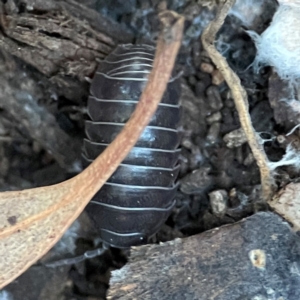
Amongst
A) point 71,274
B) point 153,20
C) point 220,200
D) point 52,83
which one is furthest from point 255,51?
point 71,274

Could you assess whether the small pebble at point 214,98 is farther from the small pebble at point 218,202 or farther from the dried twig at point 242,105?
the small pebble at point 218,202

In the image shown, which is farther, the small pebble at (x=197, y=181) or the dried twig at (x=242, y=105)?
the small pebble at (x=197, y=181)

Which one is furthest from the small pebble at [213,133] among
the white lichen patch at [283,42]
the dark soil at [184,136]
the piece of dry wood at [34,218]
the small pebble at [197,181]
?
the piece of dry wood at [34,218]

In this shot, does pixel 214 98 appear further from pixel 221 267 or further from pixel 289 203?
pixel 221 267

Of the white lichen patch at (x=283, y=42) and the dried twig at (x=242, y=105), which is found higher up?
the white lichen patch at (x=283, y=42)

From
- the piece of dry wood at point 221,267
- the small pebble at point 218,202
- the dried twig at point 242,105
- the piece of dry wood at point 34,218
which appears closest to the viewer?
the piece of dry wood at point 34,218

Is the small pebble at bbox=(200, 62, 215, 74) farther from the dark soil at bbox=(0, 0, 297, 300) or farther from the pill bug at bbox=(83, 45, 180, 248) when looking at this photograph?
the pill bug at bbox=(83, 45, 180, 248)
